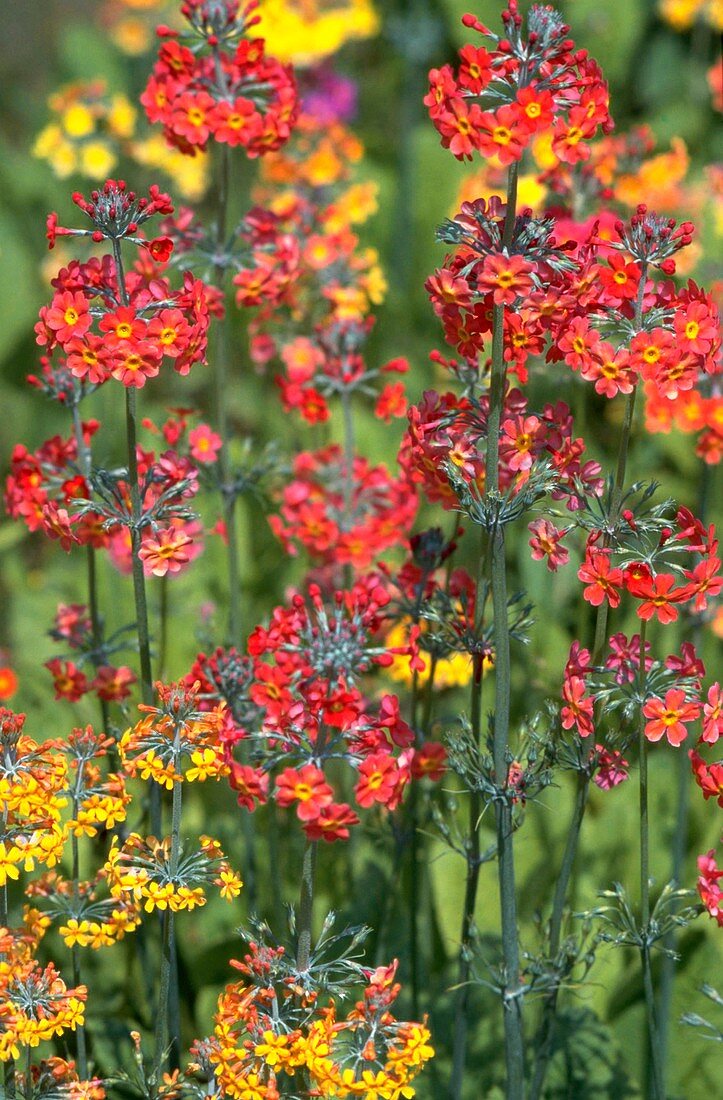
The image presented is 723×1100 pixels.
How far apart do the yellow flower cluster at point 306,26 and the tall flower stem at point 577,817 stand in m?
3.96

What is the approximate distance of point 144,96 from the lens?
3.10 m

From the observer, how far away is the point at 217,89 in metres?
3.19

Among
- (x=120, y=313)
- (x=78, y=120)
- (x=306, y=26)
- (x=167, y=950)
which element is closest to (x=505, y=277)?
(x=120, y=313)

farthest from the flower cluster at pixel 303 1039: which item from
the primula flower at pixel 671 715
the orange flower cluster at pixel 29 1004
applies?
the primula flower at pixel 671 715

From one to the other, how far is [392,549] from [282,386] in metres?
1.58

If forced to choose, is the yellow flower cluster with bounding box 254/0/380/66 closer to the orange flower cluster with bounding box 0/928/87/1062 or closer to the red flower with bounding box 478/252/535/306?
the red flower with bounding box 478/252/535/306

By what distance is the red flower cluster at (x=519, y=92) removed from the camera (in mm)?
2252

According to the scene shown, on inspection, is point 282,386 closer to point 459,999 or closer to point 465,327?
point 465,327

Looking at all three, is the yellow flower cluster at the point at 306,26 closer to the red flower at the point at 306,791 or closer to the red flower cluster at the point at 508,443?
the red flower cluster at the point at 508,443

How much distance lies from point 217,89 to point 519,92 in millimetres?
1154

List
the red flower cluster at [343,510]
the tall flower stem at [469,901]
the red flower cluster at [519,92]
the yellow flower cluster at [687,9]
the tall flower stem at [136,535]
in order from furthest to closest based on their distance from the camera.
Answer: the yellow flower cluster at [687,9] → the red flower cluster at [343,510] → the tall flower stem at [469,901] → the tall flower stem at [136,535] → the red flower cluster at [519,92]

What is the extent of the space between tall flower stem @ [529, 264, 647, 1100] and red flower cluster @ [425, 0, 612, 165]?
29cm

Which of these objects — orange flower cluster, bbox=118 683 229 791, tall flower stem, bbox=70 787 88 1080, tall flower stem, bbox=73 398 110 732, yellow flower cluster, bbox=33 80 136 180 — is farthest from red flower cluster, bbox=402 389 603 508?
yellow flower cluster, bbox=33 80 136 180

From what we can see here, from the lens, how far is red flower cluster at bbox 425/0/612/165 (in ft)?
7.39
